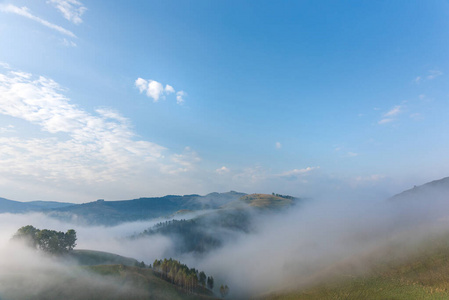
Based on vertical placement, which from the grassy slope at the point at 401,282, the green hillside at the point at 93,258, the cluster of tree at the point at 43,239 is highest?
the cluster of tree at the point at 43,239

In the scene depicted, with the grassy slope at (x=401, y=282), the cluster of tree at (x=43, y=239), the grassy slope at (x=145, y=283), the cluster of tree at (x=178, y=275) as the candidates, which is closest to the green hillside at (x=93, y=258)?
the cluster of tree at (x=43, y=239)

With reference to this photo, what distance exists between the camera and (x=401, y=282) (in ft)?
447

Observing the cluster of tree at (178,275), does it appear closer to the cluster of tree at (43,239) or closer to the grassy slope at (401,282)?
the grassy slope at (401,282)

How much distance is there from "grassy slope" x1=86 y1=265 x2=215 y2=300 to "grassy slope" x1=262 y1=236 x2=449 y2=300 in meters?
74.2

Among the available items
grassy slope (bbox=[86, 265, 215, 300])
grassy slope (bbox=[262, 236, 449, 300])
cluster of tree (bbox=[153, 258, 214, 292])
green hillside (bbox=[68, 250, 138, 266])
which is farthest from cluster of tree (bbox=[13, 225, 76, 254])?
grassy slope (bbox=[262, 236, 449, 300])

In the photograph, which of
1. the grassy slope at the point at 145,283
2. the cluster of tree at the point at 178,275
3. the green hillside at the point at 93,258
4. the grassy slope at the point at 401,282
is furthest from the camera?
the green hillside at the point at 93,258

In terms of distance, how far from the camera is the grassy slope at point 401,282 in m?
125

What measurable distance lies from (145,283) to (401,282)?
153209 mm

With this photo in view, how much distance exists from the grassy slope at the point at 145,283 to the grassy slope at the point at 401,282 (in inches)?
2923

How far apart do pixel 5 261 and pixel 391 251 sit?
267441mm

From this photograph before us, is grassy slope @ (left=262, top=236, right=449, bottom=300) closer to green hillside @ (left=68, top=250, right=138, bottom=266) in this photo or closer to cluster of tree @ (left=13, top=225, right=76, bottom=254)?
green hillside @ (left=68, top=250, right=138, bottom=266)

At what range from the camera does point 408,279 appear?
5394 inches

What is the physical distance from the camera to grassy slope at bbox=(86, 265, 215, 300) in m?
132

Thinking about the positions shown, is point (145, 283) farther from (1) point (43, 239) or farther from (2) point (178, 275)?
(1) point (43, 239)
